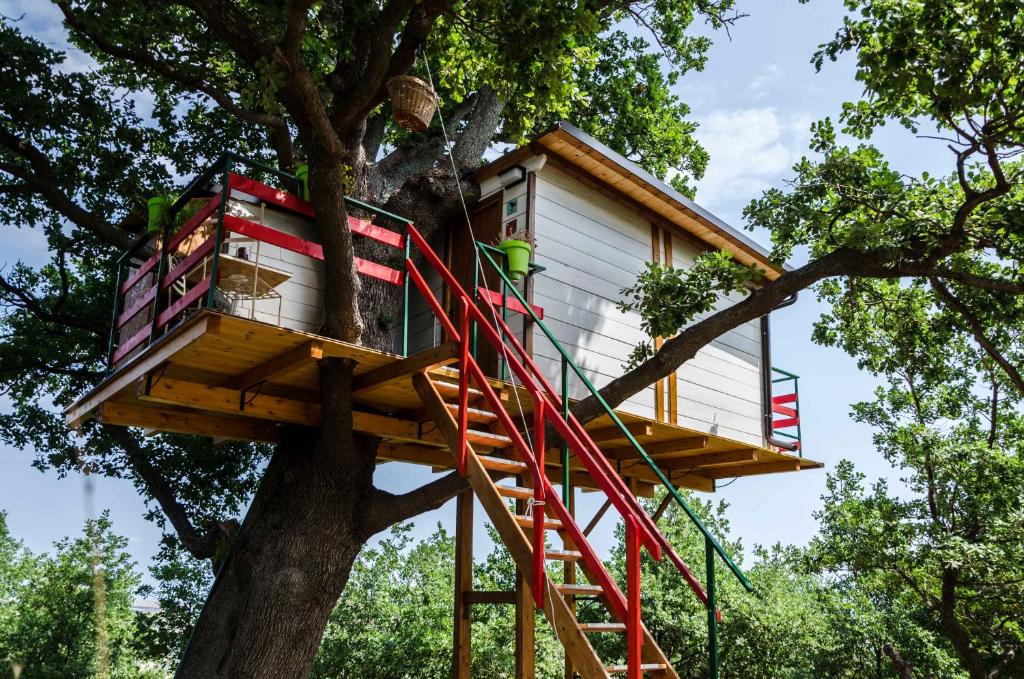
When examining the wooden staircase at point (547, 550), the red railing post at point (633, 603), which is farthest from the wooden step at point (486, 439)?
the red railing post at point (633, 603)

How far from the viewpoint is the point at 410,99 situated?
7352 mm

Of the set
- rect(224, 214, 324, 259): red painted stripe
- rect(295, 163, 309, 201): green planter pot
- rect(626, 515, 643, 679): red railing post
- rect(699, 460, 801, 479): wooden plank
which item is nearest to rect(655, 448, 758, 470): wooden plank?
rect(699, 460, 801, 479): wooden plank

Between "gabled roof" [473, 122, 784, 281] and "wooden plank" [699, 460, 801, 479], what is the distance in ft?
9.49

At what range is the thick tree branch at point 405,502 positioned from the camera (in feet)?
25.2

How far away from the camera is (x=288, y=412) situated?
8.21 metres

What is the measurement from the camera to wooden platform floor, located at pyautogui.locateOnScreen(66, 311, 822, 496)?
6672 mm

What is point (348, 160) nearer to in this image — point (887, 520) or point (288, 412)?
point (288, 412)

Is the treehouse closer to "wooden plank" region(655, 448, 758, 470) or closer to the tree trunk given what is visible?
"wooden plank" region(655, 448, 758, 470)

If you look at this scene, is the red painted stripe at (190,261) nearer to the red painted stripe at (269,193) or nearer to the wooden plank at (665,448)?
the red painted stripe at (269,193)

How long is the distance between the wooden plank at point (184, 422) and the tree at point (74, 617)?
6.21 meters

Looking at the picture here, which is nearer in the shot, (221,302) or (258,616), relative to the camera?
(258,616)

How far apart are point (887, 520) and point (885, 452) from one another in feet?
6.49

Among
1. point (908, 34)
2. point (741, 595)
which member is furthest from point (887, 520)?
point (908, 34)

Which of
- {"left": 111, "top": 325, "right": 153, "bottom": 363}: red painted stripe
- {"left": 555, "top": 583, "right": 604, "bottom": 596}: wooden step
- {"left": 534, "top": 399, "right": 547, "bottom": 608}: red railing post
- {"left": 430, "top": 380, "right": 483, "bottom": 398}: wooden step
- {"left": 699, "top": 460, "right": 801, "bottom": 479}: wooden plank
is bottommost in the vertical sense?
{"left": 555, "top": 583, "right": 604, "bottom": 596}: wooden step
